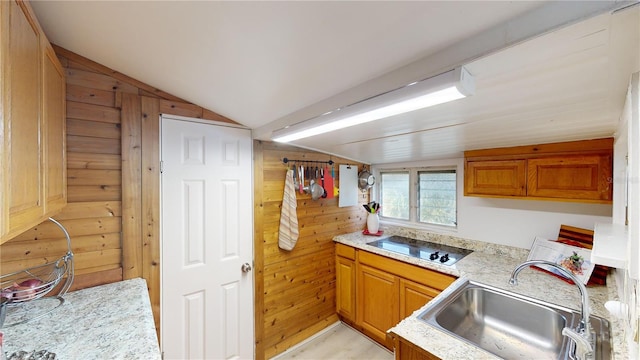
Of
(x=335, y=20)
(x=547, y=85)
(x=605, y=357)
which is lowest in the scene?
(x=605, y=357)

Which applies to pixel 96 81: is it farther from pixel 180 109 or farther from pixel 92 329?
pixel 92 329

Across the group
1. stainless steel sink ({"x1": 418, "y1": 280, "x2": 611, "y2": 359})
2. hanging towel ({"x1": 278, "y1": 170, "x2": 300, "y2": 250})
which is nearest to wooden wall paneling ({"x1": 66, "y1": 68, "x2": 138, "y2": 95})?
hanging towel ({"x1": 278, "y1": 170, "x2": 300, "y2": 250})

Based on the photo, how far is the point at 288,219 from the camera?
2295 mm

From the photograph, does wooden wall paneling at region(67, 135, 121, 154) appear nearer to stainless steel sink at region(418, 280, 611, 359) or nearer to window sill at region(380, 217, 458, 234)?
stainless steel sink at region(418, 280, 611, 359)

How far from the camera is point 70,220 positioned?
1.39 m

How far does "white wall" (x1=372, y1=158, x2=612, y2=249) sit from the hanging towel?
155 centimetres

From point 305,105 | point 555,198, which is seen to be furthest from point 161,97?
point 555,198

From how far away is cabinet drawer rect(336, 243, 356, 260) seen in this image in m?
2.60

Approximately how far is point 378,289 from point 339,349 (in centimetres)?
71

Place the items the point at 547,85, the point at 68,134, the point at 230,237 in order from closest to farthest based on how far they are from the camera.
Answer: the point at 547,85 < the point at 68,134 < the point at 230,237

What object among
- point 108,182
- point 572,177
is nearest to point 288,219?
point 108,182

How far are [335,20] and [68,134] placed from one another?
1.62m

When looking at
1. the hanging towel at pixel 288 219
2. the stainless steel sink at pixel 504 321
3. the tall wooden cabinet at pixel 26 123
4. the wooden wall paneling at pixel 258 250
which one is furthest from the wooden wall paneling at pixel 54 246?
the stainless steel sink at pixel 504 321

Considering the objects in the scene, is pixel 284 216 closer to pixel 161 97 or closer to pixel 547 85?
pixel 161 97
